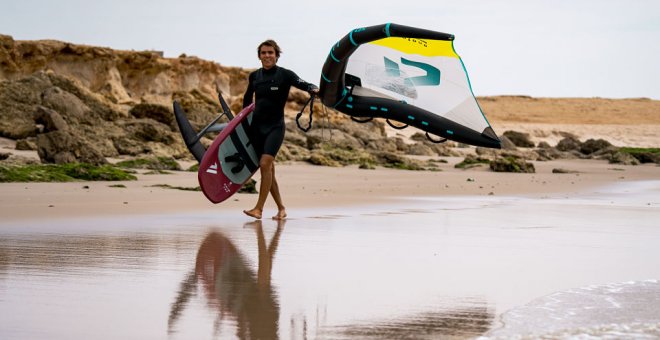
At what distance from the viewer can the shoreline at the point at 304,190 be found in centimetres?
948

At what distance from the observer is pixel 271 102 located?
906 cm

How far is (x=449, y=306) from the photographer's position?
4629 millimetres

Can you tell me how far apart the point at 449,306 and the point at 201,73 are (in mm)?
53029

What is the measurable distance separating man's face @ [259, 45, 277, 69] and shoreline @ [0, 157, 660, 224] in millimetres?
1561

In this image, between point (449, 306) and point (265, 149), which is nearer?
point (449, 306)

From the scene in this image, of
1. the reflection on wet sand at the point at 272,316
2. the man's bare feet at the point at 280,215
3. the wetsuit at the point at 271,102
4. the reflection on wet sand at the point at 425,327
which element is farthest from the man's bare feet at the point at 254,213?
the reflection on wet sand at the point at 425,327

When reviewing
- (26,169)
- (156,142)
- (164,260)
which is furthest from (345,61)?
(156,142)

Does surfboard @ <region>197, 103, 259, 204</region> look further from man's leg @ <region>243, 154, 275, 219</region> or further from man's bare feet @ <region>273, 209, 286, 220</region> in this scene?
man's bare feet @ <region>273, 209, 286, 220</region>

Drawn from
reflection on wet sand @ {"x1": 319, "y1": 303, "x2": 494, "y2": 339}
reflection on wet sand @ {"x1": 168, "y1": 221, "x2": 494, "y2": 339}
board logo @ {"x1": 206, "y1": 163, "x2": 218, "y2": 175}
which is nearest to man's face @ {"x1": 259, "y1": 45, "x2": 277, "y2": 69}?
board logo @ {"x1": 206, "y1": 163, "x2": 218, "y2": 175}

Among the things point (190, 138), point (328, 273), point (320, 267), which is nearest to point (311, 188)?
point (190, 138)

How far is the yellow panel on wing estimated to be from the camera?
26.0ft

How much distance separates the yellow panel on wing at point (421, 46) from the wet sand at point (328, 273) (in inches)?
59.0

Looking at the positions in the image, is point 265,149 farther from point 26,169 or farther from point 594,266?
point 26,169

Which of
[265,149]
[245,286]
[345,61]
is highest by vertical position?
[345,61]
